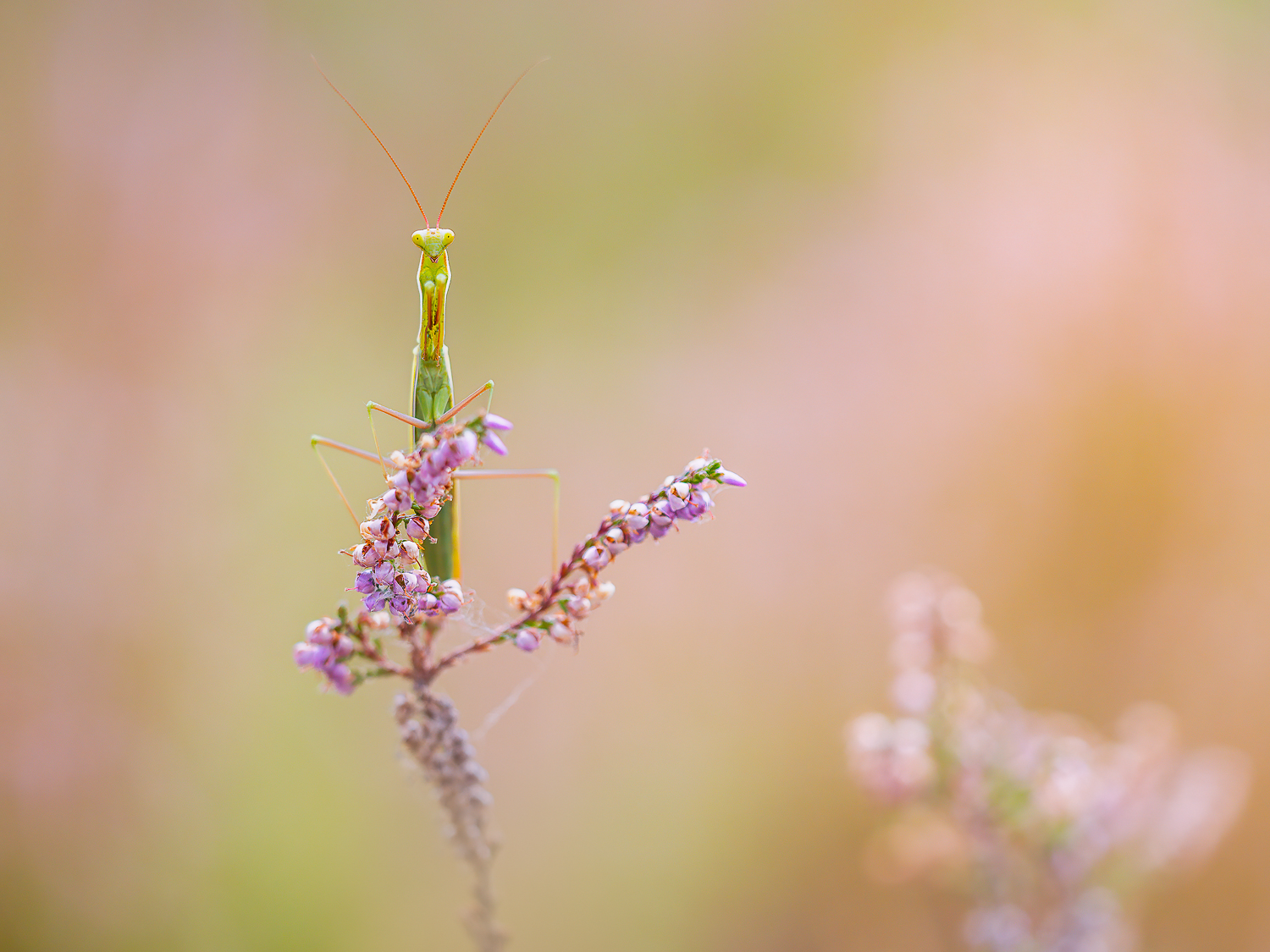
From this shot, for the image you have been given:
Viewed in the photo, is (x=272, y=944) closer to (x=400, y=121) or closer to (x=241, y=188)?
(x=241, y=188)

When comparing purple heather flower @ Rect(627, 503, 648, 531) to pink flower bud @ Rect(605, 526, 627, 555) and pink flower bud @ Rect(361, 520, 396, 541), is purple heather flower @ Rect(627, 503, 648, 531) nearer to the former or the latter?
pink flower bud @ Rect(605, 526, 627, 555)

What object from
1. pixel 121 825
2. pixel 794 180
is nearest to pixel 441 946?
pixel 121 825

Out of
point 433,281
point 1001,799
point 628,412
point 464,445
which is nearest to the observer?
point 464,445

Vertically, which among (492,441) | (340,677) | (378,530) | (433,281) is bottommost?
(340,677)

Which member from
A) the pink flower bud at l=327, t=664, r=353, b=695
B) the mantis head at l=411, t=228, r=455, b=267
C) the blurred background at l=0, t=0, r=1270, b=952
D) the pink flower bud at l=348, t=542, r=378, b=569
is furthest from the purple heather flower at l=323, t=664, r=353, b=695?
the blurred background at l=0, t=0, r=1270, b=952

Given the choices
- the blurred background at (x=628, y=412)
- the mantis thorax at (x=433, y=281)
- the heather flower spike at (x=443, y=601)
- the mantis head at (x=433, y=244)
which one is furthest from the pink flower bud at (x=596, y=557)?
the blurred background at (x=628, y=412)

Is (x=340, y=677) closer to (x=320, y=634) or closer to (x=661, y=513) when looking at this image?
(x=320, y=634)

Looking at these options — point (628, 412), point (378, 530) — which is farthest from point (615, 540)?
point (628, 412)
